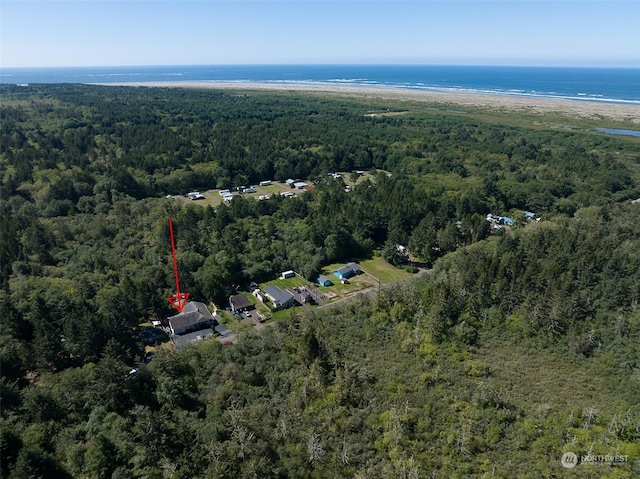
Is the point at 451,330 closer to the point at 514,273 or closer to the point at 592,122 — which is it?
the point at 514,273

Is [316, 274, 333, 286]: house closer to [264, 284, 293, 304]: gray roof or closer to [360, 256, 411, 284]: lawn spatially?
[264, 284, 293, 304]: gray roof

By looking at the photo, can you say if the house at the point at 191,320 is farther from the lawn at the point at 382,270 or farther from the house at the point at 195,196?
the house at the point at 195,196

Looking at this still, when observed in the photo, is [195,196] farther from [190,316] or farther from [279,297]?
[190,316]

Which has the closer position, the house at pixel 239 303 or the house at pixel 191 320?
the house at pixel 191 320

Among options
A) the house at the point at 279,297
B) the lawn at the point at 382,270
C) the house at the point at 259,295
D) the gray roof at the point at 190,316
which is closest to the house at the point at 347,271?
the lawn at the point at 382,270

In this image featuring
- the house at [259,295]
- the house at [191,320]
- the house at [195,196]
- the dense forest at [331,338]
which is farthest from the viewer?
the house at [195,196]

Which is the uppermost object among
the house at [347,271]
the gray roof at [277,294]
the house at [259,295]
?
the house at [347,271]

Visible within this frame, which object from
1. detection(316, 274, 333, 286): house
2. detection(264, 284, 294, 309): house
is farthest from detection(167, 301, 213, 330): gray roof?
detection(316, 274, 333, 286): house
